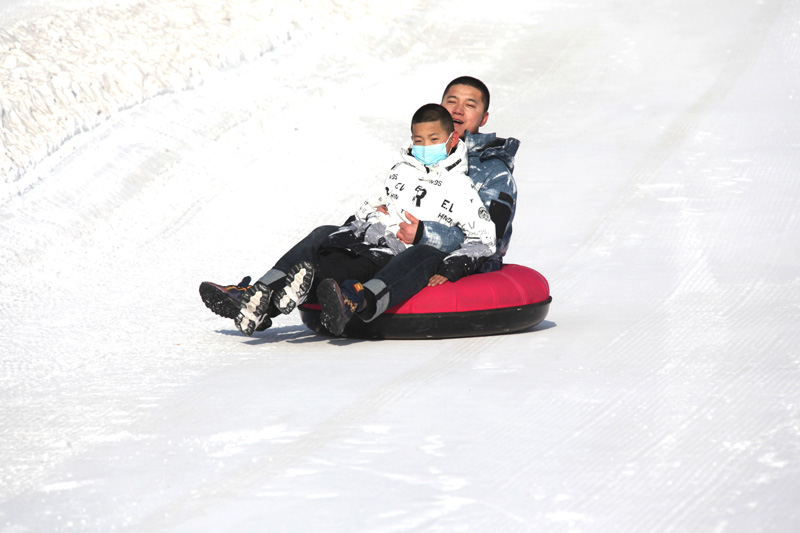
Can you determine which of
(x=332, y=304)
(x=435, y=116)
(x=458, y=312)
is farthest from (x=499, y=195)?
(x=332, y=304)

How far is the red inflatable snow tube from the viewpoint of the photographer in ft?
14.9

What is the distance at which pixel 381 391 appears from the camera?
3.76 m

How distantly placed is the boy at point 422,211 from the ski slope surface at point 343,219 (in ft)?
1.26

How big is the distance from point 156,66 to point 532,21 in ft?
15.4

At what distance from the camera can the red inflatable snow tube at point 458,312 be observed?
4.55 meters

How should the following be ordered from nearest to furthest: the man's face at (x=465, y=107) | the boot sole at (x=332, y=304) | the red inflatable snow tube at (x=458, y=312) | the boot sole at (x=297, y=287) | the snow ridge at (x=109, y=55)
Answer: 1. the boot sole at (x=332, y=304)
2. the boot sole at (x=297, y=287)
3. the red inflatable snow tube at (x=458, y=312)
4. the man's face at (x=465, y=107)
5. the snow ridge at (x=109, y=55)

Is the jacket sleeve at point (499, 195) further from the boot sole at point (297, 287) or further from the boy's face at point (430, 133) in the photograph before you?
the boot sole at point (297, 287)

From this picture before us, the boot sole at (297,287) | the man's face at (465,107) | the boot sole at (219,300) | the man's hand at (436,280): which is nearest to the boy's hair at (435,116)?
the man's face at (465,107)

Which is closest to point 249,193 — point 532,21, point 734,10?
point 532,21

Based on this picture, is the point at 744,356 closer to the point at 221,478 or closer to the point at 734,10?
the point at 221,478

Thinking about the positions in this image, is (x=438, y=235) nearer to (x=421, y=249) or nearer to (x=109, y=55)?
(x=421, y=249)

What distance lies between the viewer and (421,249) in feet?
15.1

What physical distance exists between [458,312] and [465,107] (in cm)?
119

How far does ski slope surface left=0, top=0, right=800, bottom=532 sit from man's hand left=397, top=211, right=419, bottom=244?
49cm
